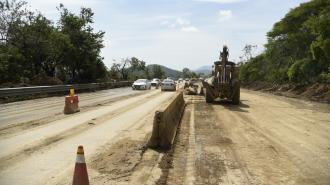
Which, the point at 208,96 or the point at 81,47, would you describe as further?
the point at 81,47

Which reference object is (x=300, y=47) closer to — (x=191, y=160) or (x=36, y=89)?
(x=36, y=89)

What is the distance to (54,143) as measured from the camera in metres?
11.6

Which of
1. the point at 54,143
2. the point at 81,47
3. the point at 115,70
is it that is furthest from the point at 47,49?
the point at 115,70

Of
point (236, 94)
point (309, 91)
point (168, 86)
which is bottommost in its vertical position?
point (309, 91)

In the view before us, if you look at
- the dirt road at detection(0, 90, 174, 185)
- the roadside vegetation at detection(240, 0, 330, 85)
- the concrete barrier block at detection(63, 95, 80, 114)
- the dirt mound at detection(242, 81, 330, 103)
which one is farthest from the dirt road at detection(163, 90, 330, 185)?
the roadside vegetation at detection(240, 0, 330, 85)

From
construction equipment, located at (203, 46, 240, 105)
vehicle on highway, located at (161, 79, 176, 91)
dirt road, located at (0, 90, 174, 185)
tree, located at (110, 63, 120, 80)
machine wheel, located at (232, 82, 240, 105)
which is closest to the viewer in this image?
dirt road, located at (0, 90, 174, 185)

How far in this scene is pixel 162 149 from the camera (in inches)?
423

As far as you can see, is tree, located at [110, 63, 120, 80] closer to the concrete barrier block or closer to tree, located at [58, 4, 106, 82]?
tree, located at [58, 4, 106, 82]

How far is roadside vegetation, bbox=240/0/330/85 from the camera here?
35500 mm

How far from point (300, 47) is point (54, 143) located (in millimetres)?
39959

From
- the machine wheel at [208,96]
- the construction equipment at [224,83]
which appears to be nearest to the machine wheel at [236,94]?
the construction equipment at [224,83]

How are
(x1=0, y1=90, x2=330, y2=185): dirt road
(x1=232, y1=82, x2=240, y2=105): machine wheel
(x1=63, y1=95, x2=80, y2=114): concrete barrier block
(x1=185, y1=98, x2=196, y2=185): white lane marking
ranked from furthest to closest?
(x1=232, y1=82, x2=240, y2=105): machine wheel → (x1=63, y1=95, x2=80, y2=114): concrete barrier block → (x1=0, y1=90, x2=330, y2=185): dirt road → (x1=185, y1=98, x2=196, y2=185): white lane marking

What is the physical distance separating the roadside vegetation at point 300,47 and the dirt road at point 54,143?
19979 millimetres

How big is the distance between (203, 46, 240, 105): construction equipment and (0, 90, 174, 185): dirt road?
31.4 feet
